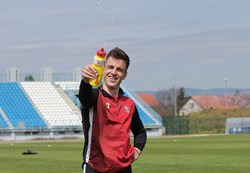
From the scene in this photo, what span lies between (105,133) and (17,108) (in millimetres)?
63325

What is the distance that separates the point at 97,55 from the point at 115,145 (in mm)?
936

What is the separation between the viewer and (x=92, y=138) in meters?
6.37

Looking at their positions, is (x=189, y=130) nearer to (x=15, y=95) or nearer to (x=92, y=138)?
(x=15, y=95)

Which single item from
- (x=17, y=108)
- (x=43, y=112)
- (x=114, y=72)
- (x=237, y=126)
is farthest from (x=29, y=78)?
(x=114, y=72)

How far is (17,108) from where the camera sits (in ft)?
226

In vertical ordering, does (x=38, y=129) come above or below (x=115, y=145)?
below

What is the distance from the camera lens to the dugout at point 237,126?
7144 cm

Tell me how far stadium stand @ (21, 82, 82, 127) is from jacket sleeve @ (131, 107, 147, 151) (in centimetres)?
6124

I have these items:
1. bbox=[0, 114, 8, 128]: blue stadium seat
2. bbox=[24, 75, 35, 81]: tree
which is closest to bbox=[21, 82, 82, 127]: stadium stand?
bbox=[24, 75, 35, 81]: tree

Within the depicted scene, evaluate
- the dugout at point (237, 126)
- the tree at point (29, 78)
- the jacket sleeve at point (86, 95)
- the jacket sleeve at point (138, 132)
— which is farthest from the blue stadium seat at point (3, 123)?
the jacket sleeve at point (86, 95)

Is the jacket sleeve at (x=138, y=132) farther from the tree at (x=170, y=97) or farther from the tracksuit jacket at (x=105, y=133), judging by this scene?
the tree at (x=170, y=97)

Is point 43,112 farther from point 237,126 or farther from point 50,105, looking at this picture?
point 237,126

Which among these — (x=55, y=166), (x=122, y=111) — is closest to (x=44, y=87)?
(x=55, y=166)

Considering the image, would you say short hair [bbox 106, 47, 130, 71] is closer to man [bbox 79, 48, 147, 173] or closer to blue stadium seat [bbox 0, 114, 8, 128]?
man [bbox 79, 48, 147, 173]
